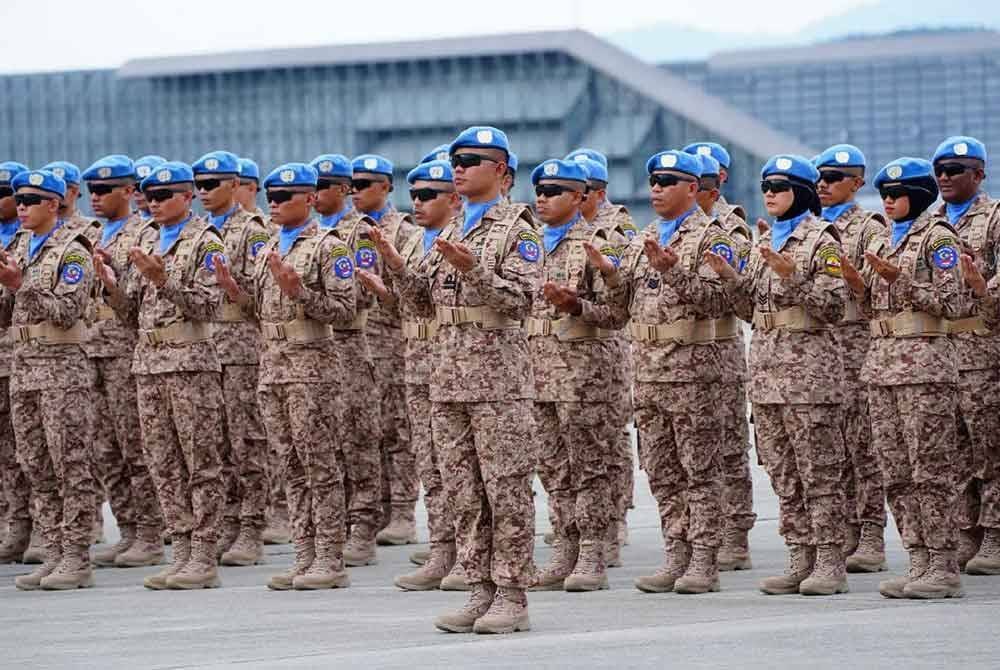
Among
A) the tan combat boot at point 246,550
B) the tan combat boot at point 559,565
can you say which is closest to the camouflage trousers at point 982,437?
the tan combat boot at point 559,565

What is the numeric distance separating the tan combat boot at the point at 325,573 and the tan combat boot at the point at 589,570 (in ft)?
4.12

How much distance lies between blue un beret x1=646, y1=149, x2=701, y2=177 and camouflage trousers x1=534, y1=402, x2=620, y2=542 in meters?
1.36

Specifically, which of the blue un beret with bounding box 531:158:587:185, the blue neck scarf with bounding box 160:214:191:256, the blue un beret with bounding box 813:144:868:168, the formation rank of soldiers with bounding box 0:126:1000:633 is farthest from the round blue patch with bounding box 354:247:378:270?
the blue un beret with bounding box 813:144:868:168

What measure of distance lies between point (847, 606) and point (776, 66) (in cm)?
10549

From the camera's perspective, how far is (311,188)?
11.9 m

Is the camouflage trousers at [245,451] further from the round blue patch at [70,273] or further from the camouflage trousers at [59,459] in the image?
the round blue patch at [70,273]

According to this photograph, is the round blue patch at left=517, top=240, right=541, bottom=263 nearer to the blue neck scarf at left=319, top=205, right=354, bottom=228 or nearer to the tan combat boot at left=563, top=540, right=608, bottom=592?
the tan combat boot at left=563, top=540, right=608, bottom=592

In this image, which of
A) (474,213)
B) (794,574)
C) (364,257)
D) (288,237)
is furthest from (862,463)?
(288,237)

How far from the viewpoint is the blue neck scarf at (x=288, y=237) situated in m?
11.8

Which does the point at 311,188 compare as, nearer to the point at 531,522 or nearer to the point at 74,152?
the point at 531,522

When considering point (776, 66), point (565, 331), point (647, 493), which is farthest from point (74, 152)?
point (565, 331)

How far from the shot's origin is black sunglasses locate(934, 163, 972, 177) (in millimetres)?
11711

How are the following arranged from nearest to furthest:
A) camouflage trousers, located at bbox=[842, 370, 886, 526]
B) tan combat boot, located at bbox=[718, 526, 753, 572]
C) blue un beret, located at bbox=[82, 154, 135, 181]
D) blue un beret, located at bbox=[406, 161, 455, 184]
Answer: blue un beret, located at bbox=[406, 161, 455, 184] < camouflage trousers, located at bbox=[842, 370, 886, 526] < tan combat boot, located at bbox=[718, 526, 753, 572] < blue un beret, located at bbox=[82, 154, 135, 181]

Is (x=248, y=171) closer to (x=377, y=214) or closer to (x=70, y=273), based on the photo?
(x=377, y=214)
